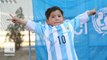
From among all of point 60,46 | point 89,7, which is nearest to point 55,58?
point 60,46

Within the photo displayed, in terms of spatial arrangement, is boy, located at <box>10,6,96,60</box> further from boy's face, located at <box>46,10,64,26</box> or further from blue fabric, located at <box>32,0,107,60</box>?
blue fabric, located at <box>32,0,107,60</box>

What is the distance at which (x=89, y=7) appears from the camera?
16.0 ft

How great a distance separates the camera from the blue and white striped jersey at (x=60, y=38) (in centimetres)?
286

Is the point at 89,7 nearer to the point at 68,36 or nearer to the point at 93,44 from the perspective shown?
the point at 93,44

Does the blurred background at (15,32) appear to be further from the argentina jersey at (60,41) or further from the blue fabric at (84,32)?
the argentina jersey at (60,41)

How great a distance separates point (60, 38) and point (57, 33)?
7cm

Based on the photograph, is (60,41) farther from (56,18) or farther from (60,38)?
(56,18)

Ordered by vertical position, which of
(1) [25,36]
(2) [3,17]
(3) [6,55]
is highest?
(2) [3,17]

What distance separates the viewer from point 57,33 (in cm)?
290

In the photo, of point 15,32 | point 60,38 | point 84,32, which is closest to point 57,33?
point 60,38

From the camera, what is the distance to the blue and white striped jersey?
2.86 meters

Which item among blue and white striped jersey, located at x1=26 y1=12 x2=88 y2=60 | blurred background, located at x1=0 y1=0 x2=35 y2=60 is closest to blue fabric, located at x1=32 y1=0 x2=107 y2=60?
blurred background, located at x1=0 y1=0 x2=35 y2=60

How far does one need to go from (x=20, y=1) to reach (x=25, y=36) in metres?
0.72

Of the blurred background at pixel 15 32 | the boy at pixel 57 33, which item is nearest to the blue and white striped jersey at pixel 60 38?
the boy at pixel 57 33
